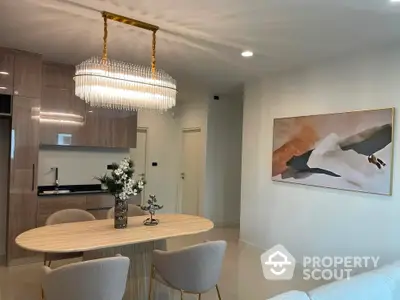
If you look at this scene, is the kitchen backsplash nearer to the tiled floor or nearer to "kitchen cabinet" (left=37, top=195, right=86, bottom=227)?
"kitchen cabinet" (left=37, top=195, right=86, bottom=227)

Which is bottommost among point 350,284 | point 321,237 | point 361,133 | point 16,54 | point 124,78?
point 321,237

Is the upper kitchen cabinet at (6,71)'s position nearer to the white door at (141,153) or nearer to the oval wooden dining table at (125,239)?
the oval wooden dining table at (125,239)

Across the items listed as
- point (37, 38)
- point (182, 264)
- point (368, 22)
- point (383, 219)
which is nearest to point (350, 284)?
point (182, 264)

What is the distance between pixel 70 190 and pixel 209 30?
3.34 metres

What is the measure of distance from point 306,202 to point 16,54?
165 inches

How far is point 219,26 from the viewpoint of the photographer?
124 inches

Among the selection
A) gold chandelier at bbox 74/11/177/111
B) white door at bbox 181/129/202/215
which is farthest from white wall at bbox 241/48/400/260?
gold chandelier at bbox 74/11/177/111

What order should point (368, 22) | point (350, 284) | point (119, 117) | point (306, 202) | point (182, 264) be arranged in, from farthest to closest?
point (119, 117) < point (306, 202) < point (368, 22) < point (182, 264) < point (350, 284)

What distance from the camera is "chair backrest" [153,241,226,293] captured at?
2.54 m

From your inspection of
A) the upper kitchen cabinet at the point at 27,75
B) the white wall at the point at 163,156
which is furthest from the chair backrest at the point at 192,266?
the white wall at the point at 163,156

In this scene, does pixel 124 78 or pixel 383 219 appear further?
pixel 383 219

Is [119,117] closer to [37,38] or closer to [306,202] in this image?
[37,38]

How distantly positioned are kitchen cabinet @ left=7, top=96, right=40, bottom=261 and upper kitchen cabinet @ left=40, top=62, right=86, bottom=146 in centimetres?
36

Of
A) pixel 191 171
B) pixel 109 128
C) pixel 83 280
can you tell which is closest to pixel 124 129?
pixel 109 128
